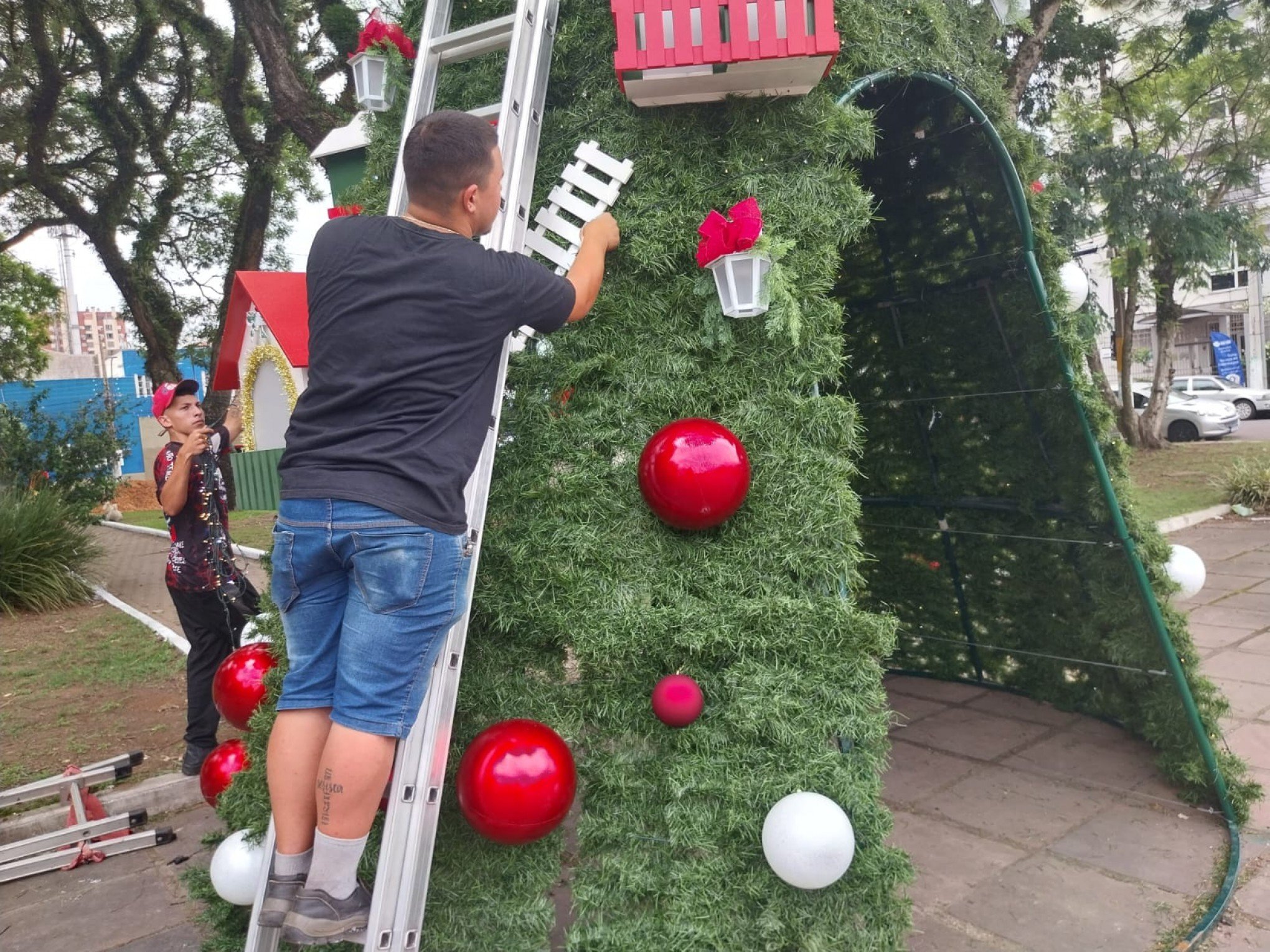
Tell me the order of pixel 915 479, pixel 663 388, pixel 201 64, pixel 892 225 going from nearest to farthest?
pixel 663 388, pixel 892 225, pixel 915 479, pixel 201 64

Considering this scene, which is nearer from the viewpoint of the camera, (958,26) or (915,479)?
(958,26)

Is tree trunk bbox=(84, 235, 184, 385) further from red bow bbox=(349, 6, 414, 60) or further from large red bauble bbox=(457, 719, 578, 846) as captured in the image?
large red bauble bbox=(457, 719, 578, 846)

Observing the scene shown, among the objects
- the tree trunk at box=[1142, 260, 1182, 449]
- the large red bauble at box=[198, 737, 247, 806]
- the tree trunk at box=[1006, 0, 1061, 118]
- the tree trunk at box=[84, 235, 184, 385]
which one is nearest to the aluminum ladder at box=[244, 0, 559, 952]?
the large red bauble at box=[198, 737, 247, 806]

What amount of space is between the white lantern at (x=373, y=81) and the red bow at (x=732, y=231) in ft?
5.05

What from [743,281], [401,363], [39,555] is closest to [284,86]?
[39,555]

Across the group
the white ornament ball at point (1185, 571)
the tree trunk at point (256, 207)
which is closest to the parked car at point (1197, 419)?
the tree trunk at point (256, 207)

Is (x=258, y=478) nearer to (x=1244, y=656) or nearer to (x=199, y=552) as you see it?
(x=199, y=552)

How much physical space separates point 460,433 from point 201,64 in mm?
15632

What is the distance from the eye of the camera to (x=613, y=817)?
8.43ft

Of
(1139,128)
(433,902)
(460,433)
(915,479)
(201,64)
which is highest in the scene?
(201,64)

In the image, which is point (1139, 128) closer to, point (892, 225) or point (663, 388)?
point (892, 225)

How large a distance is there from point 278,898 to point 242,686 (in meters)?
1.29

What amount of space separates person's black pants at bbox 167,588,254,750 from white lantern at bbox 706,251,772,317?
2887 millimetres

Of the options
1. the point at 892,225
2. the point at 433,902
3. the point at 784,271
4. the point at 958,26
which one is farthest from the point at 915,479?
the point at 433,902
